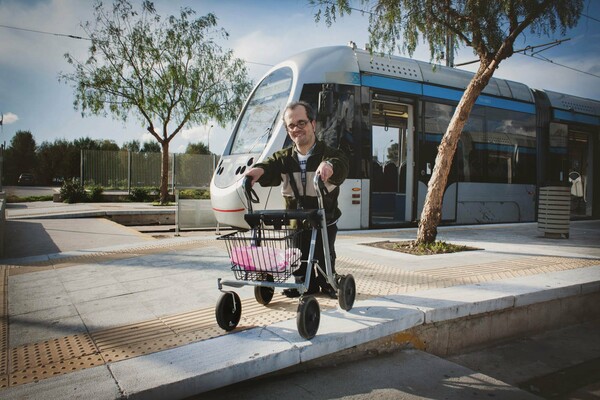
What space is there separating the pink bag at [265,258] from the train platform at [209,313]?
1.67 feet

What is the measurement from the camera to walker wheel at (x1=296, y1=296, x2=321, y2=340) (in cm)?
270

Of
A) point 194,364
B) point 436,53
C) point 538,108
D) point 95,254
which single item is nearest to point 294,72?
point 436,53

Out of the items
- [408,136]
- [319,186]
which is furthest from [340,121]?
[319,186]

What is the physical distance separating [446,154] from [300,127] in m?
4.25

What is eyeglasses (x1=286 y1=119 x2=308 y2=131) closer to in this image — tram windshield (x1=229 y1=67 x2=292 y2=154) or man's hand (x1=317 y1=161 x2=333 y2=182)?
man's hand (x1=317 y1=161 x2=333 y2=182)

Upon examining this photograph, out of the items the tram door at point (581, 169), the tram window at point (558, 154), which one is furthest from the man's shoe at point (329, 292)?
the tram door at point (581, 169)

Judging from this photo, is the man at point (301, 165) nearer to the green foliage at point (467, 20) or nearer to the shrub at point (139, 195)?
the green foliage at point (467, 20)

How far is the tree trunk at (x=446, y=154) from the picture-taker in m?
6.68

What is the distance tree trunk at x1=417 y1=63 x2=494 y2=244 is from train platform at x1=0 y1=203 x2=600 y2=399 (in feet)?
2.33

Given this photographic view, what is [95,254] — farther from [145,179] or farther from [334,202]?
[145,179]

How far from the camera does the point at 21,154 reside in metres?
53.3

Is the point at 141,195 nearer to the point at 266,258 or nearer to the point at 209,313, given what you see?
the point at 209,313

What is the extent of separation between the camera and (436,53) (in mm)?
7320

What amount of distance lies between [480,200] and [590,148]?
6.47 metres
